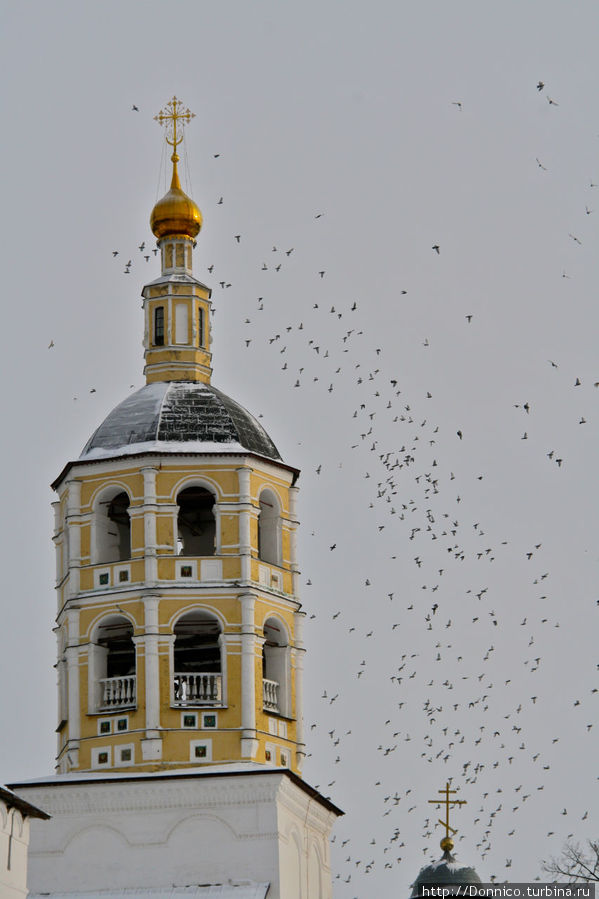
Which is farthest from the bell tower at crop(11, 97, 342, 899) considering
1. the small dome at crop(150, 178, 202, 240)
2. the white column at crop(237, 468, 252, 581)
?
the small dome at crop(150, 178, 202, 240)

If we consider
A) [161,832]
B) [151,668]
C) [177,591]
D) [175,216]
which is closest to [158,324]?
[175,216]

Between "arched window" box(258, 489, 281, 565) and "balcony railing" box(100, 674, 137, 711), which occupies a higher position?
"arched window" box(258, 489, 281, 565)

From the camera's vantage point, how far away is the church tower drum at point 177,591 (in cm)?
4434

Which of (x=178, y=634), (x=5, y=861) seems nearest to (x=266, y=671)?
(x=178, y=634)

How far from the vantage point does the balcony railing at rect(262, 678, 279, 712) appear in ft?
148

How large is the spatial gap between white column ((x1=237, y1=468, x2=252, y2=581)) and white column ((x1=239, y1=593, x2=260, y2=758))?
483 millimetres

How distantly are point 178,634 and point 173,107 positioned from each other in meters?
9.95

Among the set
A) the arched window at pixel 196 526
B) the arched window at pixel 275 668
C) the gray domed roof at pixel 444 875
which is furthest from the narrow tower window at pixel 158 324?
the gray domed roof at pixel 444 875

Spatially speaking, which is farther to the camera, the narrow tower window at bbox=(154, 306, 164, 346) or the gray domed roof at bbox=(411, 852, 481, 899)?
the gray domed roof at bbox=(411, 852, 481, 899)

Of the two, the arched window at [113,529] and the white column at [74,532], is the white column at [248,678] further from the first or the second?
the white column at [74,532]

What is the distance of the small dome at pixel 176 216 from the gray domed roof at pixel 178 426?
10.1 feet

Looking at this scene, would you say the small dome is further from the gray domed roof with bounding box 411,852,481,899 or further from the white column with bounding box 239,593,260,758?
the gray domed roof with bounding box 411,852,481,899

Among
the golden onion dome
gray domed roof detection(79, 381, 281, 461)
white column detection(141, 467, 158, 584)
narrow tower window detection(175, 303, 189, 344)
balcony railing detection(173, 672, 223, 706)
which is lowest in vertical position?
balcony railing detection(173, 672, 223, 706)

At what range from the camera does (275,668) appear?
46.0 m
